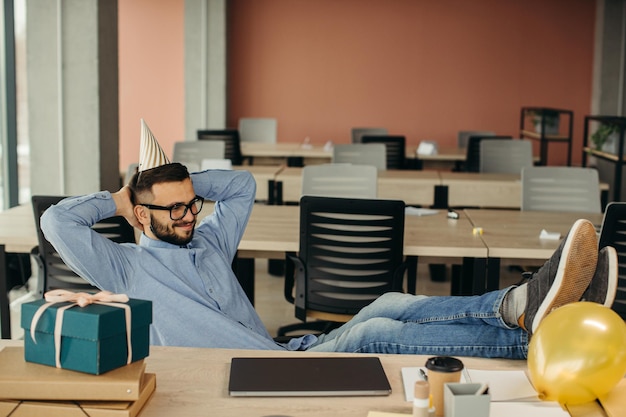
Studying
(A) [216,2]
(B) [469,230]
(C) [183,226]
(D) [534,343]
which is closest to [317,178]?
(B) [469,230]

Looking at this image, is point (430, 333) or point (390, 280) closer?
point (430, 333)

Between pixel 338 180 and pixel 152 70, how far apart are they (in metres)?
7.16

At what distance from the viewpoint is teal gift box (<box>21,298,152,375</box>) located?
1.72 meters

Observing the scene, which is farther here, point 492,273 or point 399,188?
point 399,188

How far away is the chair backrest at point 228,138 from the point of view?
809 cm

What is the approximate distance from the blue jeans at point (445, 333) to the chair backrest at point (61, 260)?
4.53 ft

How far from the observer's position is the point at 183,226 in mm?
2645

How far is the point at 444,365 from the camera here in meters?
1.79

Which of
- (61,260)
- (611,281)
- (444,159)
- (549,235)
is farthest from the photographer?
(444,159)

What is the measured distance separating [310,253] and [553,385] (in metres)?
2.13

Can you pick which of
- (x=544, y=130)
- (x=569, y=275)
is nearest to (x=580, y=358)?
(x=569, y=275)

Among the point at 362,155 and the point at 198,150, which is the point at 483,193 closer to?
the point at 362,155

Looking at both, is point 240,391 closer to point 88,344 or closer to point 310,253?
point 88,344

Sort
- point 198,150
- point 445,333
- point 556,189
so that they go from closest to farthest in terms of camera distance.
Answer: point 445,333
point 556,189
point 198,150
